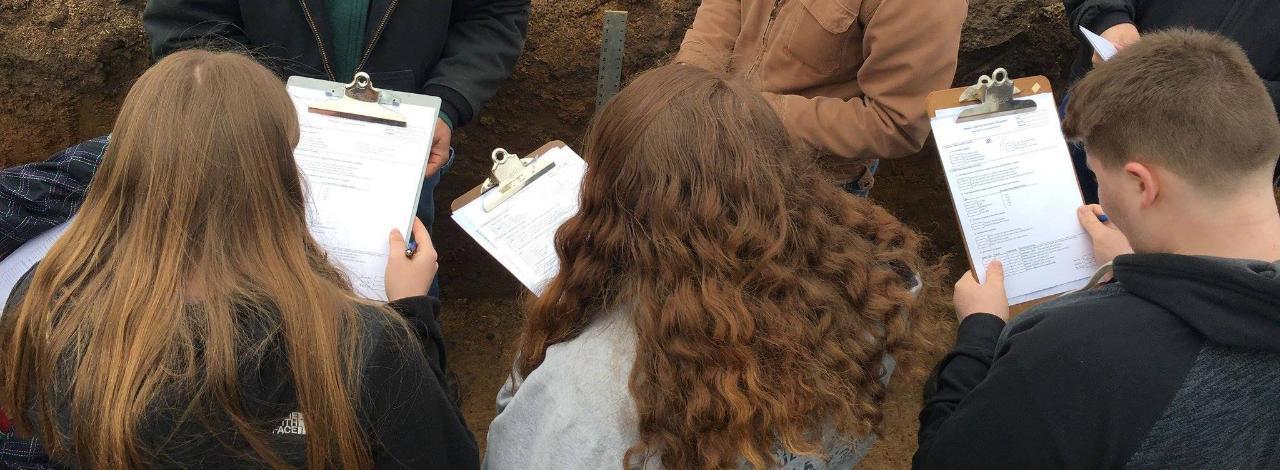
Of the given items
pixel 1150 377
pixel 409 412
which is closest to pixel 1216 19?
pixel 1150 377

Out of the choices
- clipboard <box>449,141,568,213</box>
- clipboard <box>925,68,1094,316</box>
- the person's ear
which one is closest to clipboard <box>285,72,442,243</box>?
clipboard <box>449,141,568,213</box>

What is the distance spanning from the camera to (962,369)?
161 centimetres

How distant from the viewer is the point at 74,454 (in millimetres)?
1324

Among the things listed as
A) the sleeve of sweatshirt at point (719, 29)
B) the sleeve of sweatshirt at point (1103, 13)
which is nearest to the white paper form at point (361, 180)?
the sleeve of sweatshirt at point (719, 29)

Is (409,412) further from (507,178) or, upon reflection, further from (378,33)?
(378,33)

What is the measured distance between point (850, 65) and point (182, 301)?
1.55 meters

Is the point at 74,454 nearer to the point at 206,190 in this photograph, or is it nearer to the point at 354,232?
the point at 206,190

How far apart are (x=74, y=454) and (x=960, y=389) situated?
145 cm

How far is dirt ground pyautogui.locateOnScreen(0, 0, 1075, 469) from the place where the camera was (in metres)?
2.76

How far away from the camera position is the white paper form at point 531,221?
1.71 meters

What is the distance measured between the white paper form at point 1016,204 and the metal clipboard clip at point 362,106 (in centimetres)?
112

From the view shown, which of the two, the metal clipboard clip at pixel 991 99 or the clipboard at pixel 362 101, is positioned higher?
the clipboard at pixel 362 101

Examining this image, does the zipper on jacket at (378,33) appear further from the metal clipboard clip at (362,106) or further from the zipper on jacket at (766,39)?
the zipper on jacket at (766,39)

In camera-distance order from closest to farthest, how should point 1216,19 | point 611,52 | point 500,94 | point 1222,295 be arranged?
1. point 1222,295
2. point 1216,19
3. point 611,52
4. point 500,94
